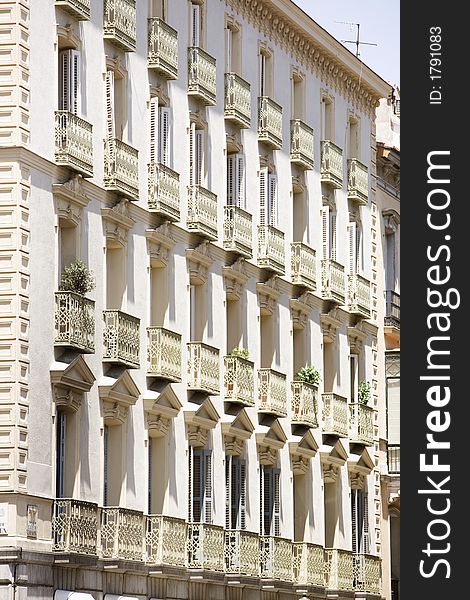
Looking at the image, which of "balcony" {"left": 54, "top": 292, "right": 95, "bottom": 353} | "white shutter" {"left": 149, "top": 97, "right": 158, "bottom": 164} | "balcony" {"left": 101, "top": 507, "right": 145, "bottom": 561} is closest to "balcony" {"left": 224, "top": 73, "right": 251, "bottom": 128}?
"white shutter" {"left": 149, "top": 97, "right": 158, "bottom": 164}

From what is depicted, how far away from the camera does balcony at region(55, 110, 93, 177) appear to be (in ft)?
134

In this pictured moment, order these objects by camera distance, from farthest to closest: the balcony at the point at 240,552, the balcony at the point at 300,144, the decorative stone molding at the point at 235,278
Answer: the balcony at the point at 300,144 → the decorative stone molding at the point at 235,278 → the balcony at the point at 240,552

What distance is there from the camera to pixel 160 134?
47625mm

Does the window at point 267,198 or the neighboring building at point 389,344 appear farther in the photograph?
the neighboring building at point 389,344

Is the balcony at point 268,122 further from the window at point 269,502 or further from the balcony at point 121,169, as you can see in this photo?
the balcony at point 121,169

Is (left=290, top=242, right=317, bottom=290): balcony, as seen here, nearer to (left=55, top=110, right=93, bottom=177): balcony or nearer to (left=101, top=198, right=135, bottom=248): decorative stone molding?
(left=101, top=198, right=135, bottom=248): decorative stone molding

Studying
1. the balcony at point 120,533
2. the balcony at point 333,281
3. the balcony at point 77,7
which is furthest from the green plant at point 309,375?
the balcony at point 77,7

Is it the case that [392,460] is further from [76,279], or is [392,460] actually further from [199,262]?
[76,279]

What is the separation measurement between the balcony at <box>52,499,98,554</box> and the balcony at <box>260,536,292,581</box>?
11.7 metres

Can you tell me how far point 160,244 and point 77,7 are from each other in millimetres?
7271

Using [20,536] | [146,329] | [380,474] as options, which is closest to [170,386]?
[146,329]

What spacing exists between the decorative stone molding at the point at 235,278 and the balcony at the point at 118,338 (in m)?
8.10

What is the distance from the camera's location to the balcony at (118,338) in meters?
43.0

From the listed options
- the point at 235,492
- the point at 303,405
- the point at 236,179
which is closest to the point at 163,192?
the point at 236,179
